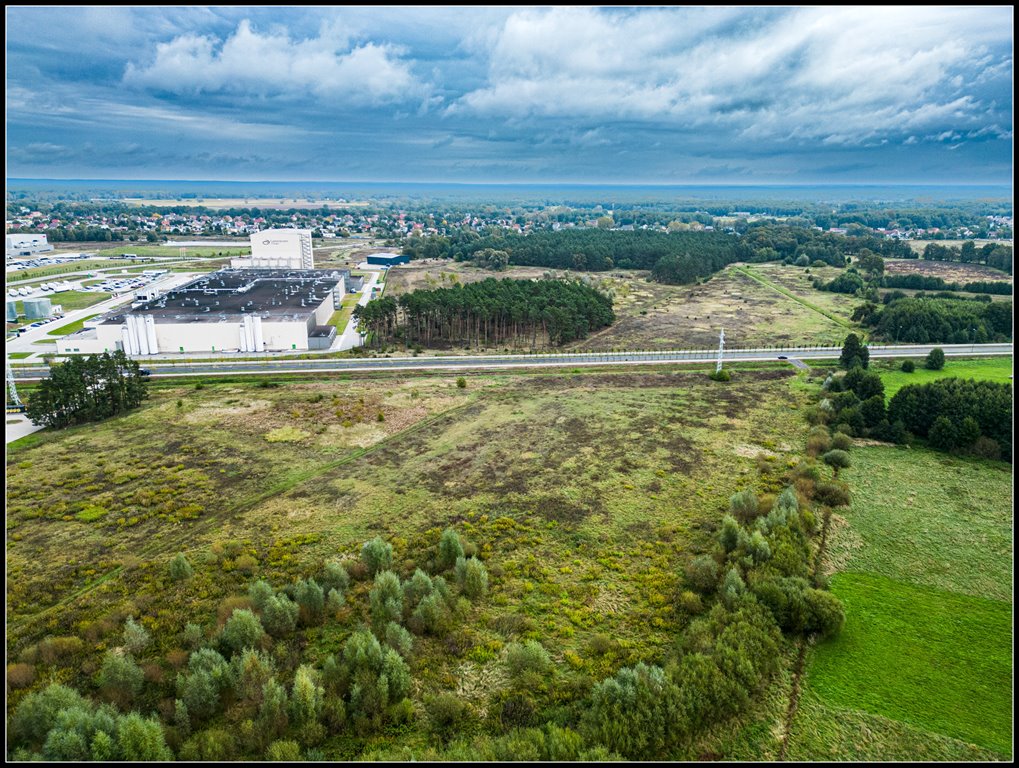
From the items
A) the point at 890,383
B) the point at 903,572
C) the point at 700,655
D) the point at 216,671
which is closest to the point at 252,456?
the point at 216,671

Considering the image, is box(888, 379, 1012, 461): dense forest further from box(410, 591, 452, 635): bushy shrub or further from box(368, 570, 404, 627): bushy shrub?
box(368, 570, 404, 627): bushy shrub

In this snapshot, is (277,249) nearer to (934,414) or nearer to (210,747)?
(210,747)

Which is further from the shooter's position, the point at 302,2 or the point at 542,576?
the point at 542,576

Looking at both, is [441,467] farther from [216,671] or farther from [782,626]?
[782,626]

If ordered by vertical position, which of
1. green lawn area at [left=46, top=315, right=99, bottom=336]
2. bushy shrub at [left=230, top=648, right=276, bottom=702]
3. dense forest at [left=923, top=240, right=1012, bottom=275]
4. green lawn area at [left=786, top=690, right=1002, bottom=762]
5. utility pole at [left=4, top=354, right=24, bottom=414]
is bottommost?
green lawn area at [left=786, top=690, right=1002, bottom=762]

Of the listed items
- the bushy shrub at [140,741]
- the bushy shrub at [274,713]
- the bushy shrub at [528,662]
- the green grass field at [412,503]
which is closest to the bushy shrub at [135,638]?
the green grass field at [412,503]

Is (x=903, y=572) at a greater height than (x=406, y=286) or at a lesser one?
lesser

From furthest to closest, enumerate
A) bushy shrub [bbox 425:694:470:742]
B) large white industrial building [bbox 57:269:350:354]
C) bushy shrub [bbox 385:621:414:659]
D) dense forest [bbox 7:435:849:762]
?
large white industrial building [bbox 57:269:350:354]
bushy shrub [bbox 385:621:414:659]
bushy shrub [bbox 425:694:470:742]
dense forest [bbox 7:435:849:762]

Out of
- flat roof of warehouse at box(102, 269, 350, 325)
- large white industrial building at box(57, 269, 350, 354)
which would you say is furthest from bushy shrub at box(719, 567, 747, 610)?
flat roof of warehouse at box(102, 269, 350, 325)
